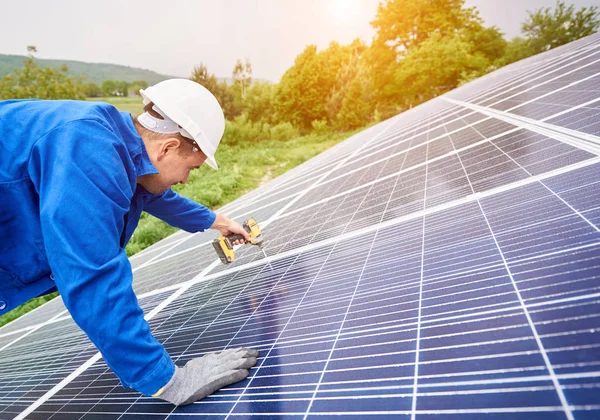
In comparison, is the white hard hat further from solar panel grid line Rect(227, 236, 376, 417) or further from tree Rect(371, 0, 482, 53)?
tree Rect(371, 0, 482, 53)

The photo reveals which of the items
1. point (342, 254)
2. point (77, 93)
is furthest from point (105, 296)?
point (77, 93)

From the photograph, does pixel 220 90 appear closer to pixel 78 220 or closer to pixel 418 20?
pixel 418 20

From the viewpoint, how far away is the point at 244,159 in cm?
3100

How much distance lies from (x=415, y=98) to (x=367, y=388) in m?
53.8

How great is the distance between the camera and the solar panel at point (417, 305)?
4.39 feet

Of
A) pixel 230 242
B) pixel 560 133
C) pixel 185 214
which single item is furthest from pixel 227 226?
pixel 560 133

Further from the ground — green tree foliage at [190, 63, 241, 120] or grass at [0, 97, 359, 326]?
green tree foliage at [190, 63, 241, 120]

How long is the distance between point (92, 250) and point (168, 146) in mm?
1212

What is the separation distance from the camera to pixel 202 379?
6.70 feet

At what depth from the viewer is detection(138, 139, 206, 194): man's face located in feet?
9.03

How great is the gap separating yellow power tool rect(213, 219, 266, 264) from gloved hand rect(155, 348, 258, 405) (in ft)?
6.20

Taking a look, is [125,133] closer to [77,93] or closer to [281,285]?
[281,285]

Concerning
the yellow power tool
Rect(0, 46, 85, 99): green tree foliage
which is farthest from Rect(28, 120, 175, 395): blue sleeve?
Rect(0, 46, 85, 99): green tree foliage

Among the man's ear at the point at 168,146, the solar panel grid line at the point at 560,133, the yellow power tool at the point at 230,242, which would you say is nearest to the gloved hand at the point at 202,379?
the man's ear at the point at 168,146
